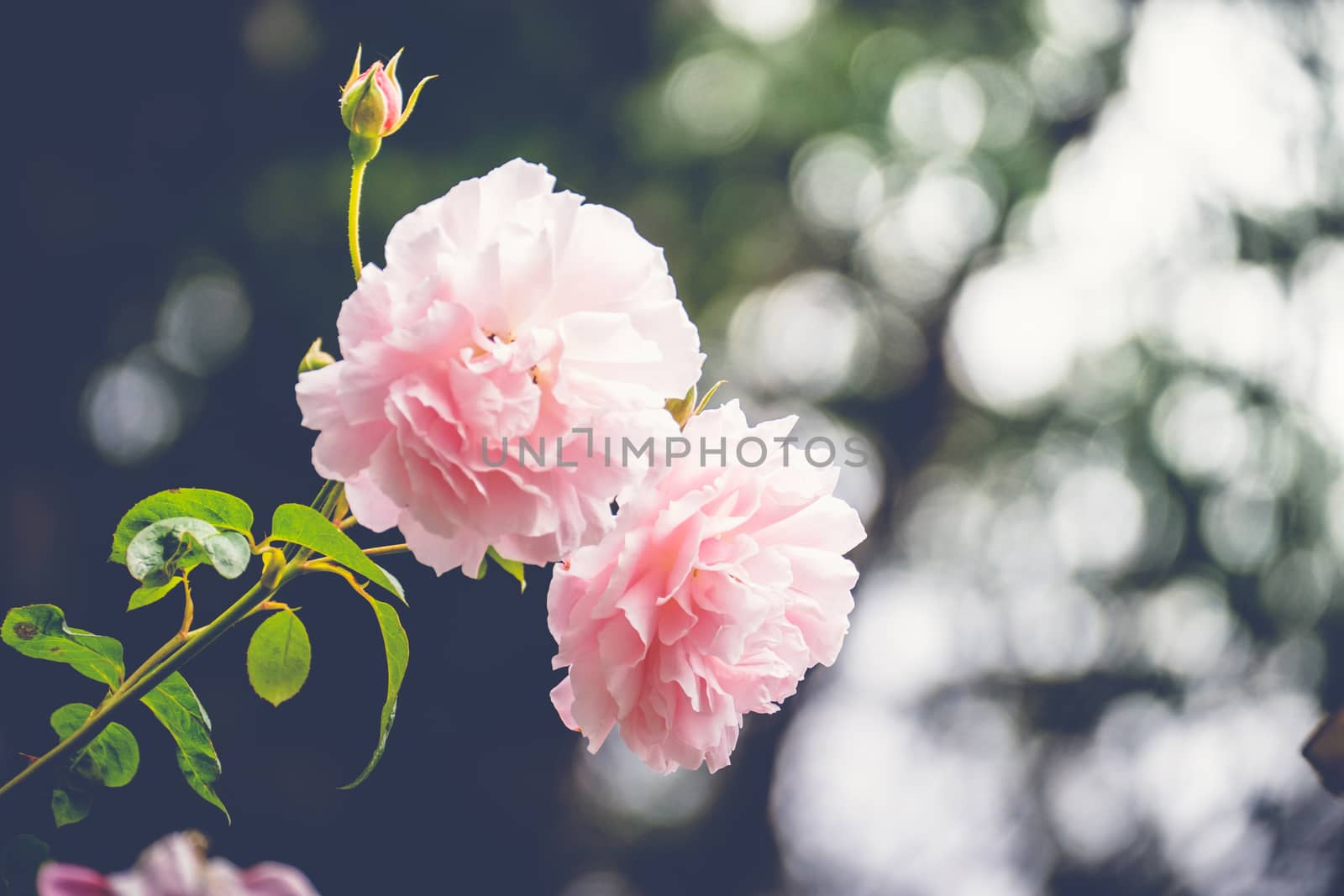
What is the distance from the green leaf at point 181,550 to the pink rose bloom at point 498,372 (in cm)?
5

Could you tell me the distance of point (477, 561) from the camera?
0.39 m

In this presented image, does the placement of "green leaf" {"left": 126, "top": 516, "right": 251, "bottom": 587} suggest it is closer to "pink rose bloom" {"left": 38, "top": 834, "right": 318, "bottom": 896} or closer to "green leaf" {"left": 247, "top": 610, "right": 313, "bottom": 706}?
"green leaf" {"left": 247, "top": 610, "right": 313, "bottom": 706}

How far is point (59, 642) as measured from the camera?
438mm

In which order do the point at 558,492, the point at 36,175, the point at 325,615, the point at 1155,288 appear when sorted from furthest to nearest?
the point at 1155,288, the point at 36,175, the point at 325,615, the point at 558,492

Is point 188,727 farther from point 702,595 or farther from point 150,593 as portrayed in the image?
point 702,595

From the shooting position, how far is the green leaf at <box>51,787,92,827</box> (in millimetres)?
421

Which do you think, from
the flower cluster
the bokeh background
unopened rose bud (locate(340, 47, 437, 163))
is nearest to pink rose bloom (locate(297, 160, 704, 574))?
the flower cluster

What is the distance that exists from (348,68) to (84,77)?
610 millimetres

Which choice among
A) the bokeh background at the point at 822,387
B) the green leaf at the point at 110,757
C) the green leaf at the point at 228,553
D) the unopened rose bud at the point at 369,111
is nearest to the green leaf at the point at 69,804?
the green leaf at the point at 110,757

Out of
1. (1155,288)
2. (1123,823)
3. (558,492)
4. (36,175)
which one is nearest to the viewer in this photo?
(558,492)

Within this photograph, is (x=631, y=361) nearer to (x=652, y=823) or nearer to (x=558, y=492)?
(x=558, y=492)

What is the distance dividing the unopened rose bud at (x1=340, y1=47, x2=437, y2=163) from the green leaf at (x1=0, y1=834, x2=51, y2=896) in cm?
31

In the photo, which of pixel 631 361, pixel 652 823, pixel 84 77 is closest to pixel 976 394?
pixel 652 823

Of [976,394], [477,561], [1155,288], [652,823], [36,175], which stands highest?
[477,561]
